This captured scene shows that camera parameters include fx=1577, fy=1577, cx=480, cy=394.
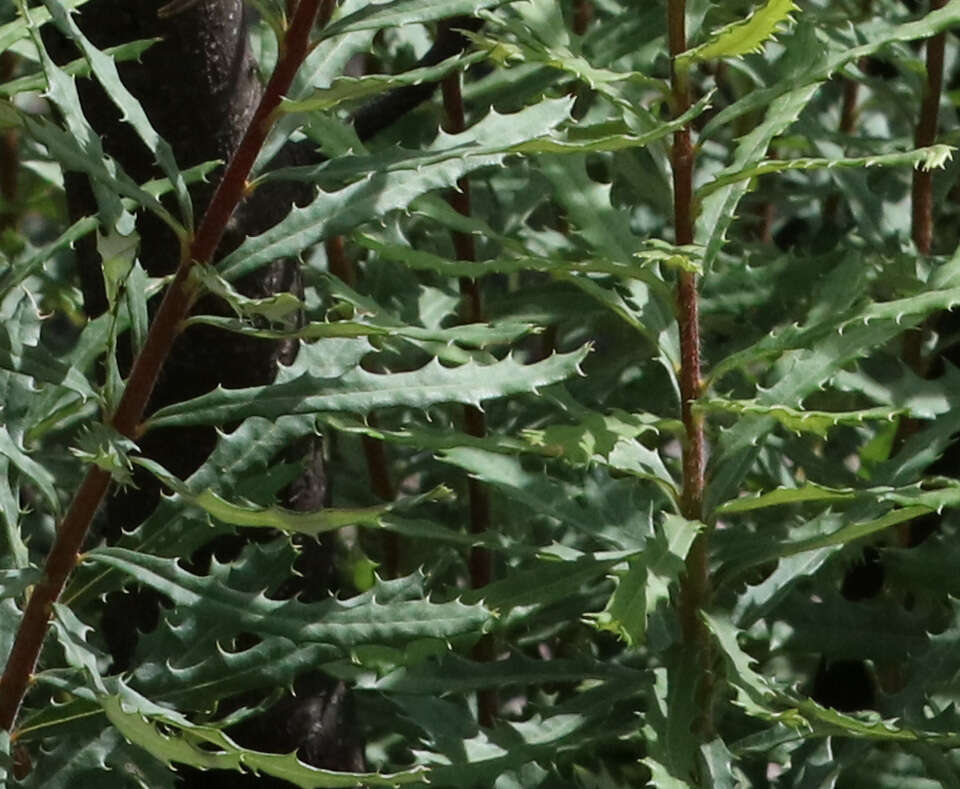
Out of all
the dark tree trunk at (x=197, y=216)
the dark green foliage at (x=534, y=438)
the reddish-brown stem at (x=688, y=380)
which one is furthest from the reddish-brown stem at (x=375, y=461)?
the reddish-brown stem at (x=688, y=380)

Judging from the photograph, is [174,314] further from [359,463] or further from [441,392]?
[359,463]

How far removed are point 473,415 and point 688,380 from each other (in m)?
0.23

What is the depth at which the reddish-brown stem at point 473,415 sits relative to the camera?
1.09 meters

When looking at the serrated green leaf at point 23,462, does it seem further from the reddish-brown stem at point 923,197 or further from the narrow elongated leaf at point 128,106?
the reddish-brown stem at point 923,197

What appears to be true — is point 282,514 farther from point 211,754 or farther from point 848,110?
point 848,110

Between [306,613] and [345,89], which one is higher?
[345,89]

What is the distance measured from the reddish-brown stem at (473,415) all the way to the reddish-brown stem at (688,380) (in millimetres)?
202

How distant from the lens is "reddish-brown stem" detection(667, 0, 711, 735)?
0.87 meters

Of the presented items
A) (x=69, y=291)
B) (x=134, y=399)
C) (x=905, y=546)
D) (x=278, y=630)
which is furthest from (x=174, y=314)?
(x=905, y=546)

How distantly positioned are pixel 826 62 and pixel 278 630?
16.7 inches

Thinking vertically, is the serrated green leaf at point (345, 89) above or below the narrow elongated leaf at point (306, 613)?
above

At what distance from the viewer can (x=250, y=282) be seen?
96cm

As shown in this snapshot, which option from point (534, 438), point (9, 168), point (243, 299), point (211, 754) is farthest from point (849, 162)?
point (9, 168)

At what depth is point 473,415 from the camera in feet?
3.60
